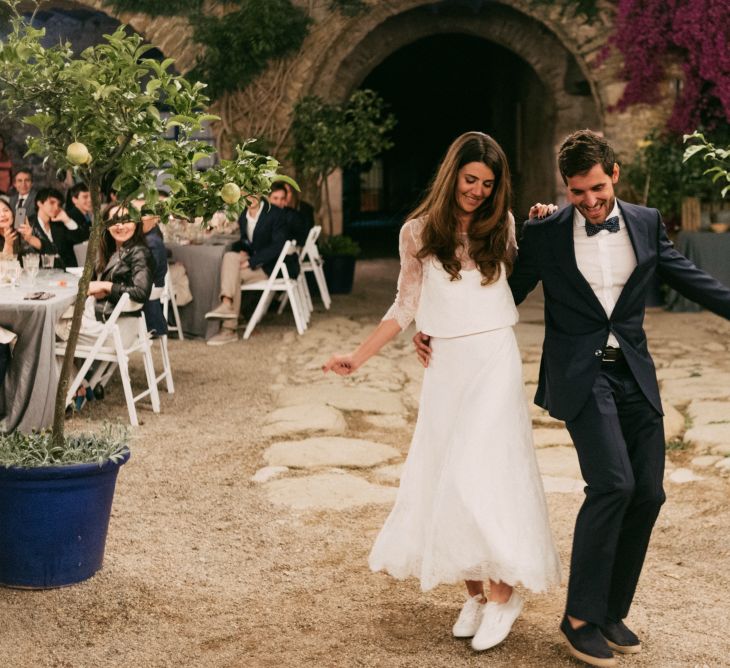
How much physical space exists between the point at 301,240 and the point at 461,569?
22.5 feet

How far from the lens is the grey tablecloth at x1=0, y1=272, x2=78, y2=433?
520 cm

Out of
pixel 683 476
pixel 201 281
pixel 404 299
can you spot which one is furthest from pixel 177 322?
pixel 404 299

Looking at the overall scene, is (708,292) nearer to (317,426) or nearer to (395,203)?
(317,426)

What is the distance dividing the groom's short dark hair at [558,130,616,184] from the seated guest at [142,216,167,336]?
3620 millimetres

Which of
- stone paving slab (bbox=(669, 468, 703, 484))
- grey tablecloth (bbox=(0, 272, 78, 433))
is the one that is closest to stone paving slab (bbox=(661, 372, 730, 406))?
stone paving slab (bbox=(669, 468, 703, 484))

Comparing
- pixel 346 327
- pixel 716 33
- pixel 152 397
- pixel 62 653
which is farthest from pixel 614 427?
pixel 716 33

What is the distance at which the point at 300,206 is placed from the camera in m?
11.2

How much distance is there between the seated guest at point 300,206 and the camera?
9.64m

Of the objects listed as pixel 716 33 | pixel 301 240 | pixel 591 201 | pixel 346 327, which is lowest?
pixel 346 327

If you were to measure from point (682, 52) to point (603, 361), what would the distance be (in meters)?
9.20

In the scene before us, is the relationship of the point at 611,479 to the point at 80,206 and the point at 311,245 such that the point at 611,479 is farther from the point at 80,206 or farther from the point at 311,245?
the point at 311,245

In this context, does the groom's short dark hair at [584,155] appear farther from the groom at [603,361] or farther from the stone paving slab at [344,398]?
the stone paving slab at [344,398]

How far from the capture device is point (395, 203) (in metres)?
25.2

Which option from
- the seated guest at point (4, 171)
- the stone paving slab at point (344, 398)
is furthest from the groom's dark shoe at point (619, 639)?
the seated guest at point (4, 171)
